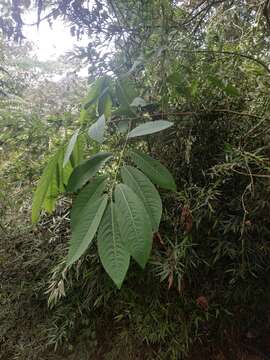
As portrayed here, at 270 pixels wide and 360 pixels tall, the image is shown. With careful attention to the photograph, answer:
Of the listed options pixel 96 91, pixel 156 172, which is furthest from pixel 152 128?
pixel 96 91

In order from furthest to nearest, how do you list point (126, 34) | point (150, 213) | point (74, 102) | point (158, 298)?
point (74, 102)
point (126, 34)
point (158, 298)
point (150, 213)

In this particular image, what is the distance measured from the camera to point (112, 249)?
0.35 meters

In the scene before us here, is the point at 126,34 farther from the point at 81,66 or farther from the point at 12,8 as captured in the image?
the point at 12,8

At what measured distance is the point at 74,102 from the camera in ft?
2.75

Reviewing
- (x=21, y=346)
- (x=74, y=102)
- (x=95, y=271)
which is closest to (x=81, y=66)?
(x=74, y=102)

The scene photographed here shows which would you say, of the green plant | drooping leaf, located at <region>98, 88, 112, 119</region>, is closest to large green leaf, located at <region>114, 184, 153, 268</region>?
the green plant

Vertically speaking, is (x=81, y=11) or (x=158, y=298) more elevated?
(x=81, y=11)

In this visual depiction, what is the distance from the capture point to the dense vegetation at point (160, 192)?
539 mm

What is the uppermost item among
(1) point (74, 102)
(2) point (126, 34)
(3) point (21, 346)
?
(2) point (126, 34)

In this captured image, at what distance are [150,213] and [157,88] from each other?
346mm

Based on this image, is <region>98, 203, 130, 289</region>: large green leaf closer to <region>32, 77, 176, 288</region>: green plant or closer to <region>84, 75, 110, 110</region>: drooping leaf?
<region>32, 77, 176, 288</region>: green plant

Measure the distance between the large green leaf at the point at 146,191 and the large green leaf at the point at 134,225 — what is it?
0.08 feet

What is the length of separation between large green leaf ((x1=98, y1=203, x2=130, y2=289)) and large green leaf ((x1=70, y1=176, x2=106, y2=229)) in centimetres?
3

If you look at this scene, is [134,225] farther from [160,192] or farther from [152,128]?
[160,192]
